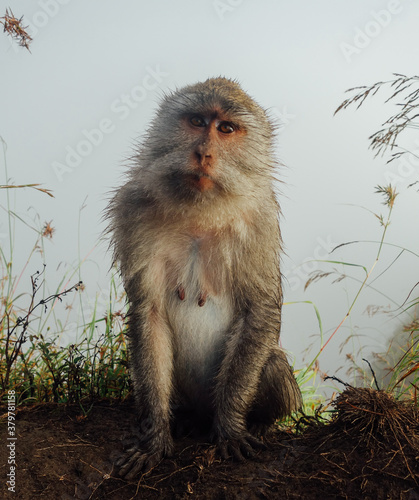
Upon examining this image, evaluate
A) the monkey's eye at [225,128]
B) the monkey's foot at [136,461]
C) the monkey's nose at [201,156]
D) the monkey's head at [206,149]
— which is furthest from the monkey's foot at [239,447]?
the monkey's eye at [225,128]

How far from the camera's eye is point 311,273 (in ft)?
13.3

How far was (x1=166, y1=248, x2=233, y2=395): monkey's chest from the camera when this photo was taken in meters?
3.20

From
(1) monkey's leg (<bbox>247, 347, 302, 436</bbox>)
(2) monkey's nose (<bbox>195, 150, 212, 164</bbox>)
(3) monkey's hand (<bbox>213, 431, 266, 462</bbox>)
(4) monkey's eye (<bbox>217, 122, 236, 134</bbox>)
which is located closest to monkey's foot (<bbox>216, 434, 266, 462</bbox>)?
(3) monkey's hand (<bbox>213, 431, 266, 462</bbox>)

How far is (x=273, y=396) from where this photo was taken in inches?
131

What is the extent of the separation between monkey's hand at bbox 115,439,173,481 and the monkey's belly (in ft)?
1.48

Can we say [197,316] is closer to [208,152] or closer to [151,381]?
[151,381]

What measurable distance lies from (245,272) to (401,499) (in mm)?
1390

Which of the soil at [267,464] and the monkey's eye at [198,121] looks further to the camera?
the monkey's eye at [198,121]

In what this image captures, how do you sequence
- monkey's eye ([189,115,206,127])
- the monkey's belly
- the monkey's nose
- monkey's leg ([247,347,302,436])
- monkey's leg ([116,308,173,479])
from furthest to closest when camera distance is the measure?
monkey's leg ([247,347,302,436]) → the monkey's belly → monkey's leg ([116,308,173,479]) → monkey's eye ([189,115,206,127]) → the monkey's nose

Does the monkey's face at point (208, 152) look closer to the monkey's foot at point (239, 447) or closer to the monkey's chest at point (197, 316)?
the monkey's chest at point (197, 316)

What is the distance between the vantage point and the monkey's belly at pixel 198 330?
10.5ft

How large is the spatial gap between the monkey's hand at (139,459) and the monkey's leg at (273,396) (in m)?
0.59

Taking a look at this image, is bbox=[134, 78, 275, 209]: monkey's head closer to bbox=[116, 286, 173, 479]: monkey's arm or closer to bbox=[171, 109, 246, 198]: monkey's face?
bbox=[171, 109, 246, 198]: monkey's face

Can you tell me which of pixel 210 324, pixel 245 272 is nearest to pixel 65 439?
pixel 210 324
